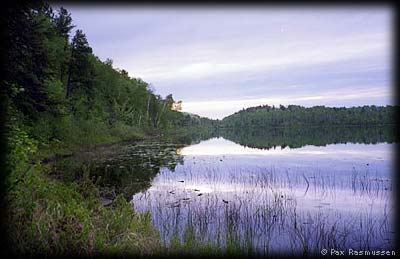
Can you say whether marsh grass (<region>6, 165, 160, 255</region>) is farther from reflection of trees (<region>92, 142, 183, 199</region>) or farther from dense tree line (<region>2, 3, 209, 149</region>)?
reflection of trees (<region>92, 142, 183, 199</region>)

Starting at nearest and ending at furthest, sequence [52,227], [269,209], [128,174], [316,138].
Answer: [52,227] → [269,209] → [128,174] → [316,138]

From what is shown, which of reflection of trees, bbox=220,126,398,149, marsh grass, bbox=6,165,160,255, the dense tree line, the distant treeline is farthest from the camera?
the distant treeline

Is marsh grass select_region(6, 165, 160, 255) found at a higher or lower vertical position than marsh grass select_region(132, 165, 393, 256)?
higher

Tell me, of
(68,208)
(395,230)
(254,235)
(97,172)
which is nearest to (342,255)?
(254,235)

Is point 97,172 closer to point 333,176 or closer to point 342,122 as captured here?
point 333,176

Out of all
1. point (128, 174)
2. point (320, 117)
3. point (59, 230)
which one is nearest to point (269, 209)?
point (59, 230)

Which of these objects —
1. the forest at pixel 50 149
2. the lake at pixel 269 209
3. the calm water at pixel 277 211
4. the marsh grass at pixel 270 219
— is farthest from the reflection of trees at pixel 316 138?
the marsh grass at pixel 270 219

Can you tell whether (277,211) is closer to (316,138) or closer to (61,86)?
(61,86)

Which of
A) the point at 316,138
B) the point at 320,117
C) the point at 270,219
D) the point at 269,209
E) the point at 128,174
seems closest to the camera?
the point at 270,219

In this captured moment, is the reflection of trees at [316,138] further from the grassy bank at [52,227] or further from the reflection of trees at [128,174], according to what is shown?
the grassy bank at [52,227]

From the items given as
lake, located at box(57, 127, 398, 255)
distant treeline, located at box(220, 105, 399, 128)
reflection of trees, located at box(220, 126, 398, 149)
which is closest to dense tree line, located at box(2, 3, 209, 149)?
lake, located at box(57, 127, 398, 255)

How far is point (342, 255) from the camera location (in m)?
4.71

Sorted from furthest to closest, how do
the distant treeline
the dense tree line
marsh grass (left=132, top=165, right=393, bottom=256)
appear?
the distant treeline → the dense tree line → marsh grass (left=132, top=165, right=393, bottom=256)

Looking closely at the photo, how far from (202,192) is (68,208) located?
5386mm
